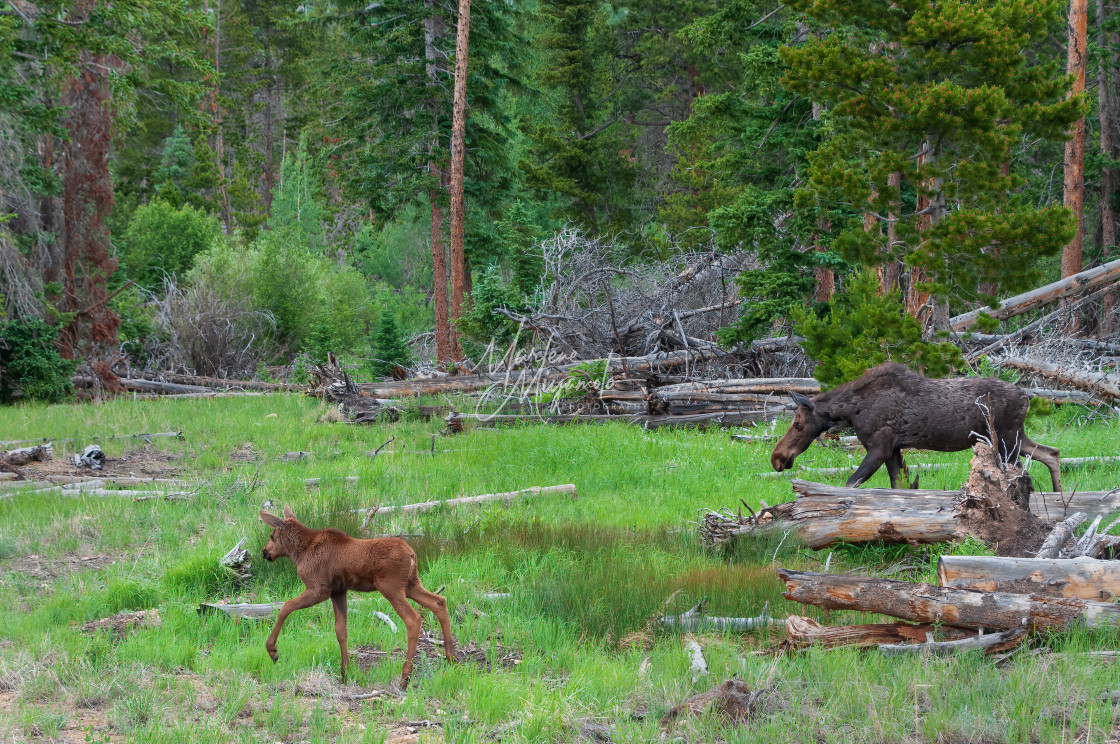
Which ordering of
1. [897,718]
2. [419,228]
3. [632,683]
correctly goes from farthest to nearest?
[419,228], [632,683], [897,718]

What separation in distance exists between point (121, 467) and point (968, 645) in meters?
11.8

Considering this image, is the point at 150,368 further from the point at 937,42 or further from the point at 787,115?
the point at 937,42

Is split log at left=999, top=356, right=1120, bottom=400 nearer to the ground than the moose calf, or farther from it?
farther from it

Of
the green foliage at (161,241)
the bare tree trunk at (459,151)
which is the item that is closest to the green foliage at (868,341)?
the bare tree trunk at (459,151)

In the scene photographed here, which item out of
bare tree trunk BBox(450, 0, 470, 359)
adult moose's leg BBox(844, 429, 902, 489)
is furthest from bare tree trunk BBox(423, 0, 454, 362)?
adult moose's leg BBox(844, 429, 902, 489)

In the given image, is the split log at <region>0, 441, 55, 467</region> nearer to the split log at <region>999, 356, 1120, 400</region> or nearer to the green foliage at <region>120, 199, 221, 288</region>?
the split log at <region>999, 356, 1120, 400</region>

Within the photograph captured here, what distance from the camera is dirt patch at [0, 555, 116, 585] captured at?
8.07 metres

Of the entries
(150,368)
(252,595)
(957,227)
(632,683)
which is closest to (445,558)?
(252,595)

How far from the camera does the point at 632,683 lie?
527 centimetres

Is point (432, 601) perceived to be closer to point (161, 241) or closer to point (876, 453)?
point (876, 453)

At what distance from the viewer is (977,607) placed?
543cm

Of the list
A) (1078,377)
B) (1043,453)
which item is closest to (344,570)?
(1043,453)

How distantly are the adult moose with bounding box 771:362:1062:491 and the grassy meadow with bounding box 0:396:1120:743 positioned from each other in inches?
36.6

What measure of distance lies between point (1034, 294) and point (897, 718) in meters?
13.7
